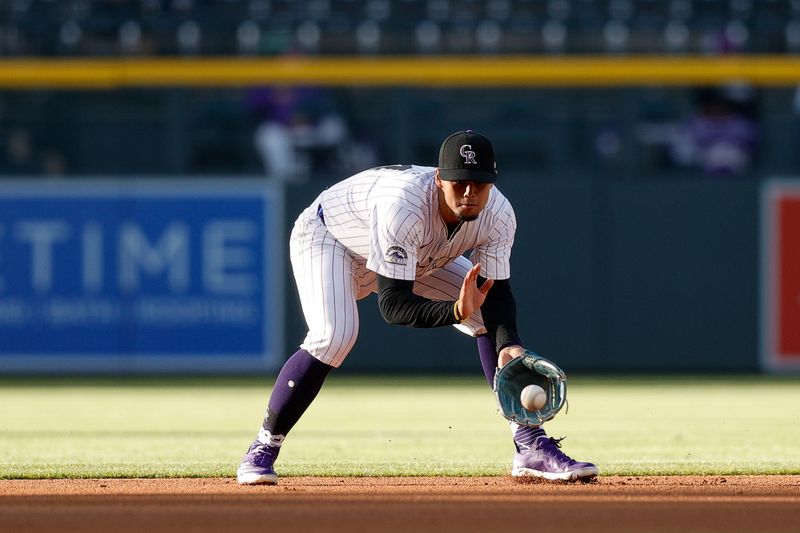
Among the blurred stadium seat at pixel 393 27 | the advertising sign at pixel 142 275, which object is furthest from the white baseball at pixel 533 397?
the blurred stadium seat at pixel 393 27

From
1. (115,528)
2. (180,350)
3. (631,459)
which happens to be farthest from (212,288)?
(115,528)

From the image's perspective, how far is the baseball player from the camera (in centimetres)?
504

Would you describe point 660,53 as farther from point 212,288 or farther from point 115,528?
point 115,528

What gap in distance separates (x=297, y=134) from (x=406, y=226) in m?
7.46

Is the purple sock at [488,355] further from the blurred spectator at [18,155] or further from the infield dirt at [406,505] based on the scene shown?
the blurred spectator at [18,155]

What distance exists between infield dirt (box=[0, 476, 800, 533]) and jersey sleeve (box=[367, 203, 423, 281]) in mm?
811

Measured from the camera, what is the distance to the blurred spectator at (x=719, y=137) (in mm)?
12305

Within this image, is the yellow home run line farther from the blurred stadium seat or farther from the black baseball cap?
the black baseball cap

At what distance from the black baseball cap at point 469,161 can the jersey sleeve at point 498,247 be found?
0.40 meters

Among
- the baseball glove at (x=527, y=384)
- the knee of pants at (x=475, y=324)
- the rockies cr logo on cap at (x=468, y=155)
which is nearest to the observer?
the rockies cr logo on cap at (x=468, y=155)

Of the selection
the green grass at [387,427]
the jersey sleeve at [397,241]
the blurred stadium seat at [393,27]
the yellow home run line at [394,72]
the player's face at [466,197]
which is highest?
the blurred stadium seat at [393,27]

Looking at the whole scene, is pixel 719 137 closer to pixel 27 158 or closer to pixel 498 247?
pixel 27 158

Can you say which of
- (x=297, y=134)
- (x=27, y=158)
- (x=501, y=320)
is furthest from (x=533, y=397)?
(x=27, y=158)

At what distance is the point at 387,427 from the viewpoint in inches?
323
